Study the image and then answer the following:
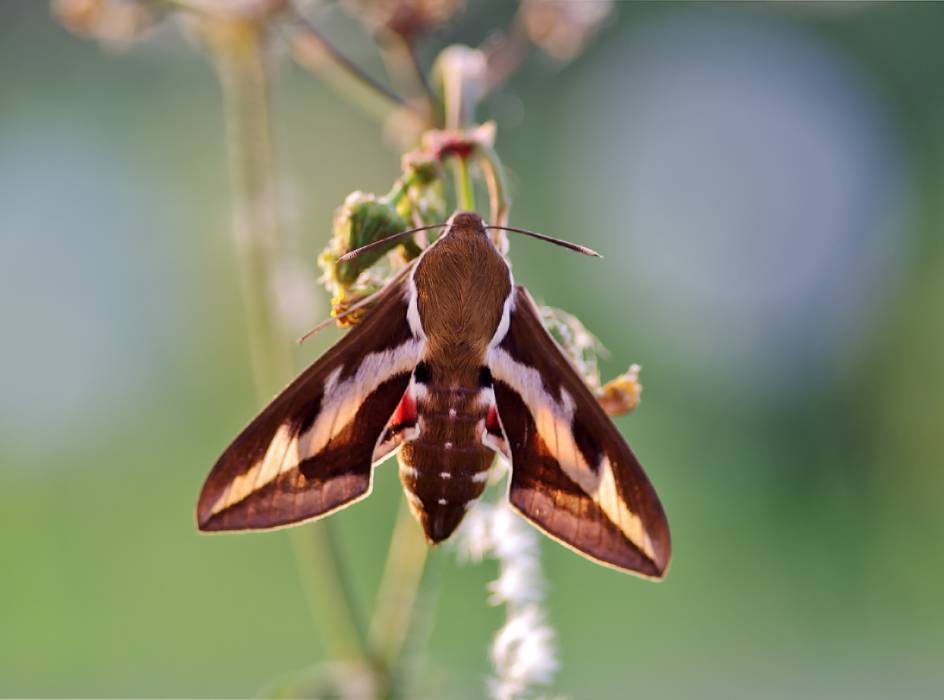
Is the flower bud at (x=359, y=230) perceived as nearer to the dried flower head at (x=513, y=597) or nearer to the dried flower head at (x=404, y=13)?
the dried flower head at (x=513, y=597)

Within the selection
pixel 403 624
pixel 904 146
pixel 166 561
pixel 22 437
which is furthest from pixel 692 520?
pixel 904 146

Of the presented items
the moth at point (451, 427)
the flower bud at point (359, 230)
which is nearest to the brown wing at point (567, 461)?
the moth at point (451, 427)

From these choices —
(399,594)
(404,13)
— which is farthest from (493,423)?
(404,13)

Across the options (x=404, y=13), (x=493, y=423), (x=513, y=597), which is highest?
(x=404, y=13)

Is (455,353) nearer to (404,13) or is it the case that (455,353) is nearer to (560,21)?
(404,13)

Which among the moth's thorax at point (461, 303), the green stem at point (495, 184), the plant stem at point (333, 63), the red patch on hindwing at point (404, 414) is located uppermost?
the plant stem at point (333, 63)
